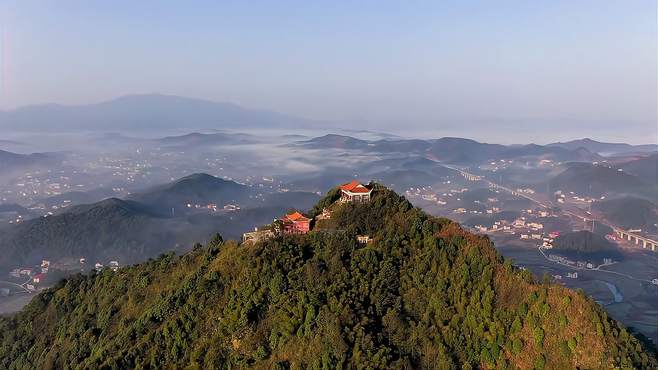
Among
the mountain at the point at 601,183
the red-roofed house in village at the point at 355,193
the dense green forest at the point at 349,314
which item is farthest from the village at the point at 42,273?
the mountain at the point at 601,183

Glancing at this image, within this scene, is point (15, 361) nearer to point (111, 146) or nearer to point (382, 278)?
point (382, 278)

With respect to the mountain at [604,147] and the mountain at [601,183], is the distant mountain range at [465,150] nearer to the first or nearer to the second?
the mountain at [604,147]

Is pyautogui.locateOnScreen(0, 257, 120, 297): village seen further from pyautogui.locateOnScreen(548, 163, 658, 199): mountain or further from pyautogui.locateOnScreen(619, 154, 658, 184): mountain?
pyautogui.locateOnScreen(619, 154, 658, 184): mountain

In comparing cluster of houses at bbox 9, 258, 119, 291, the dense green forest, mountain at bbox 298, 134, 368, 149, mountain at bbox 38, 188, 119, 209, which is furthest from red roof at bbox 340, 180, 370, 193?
mountain at bbox 298, 134, 368, 149

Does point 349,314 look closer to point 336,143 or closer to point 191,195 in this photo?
point 191,195

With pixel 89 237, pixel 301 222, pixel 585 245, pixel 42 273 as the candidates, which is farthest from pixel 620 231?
pixel 42 273

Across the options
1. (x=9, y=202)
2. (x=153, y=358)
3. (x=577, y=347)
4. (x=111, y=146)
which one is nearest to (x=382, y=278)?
(x=577, y=347)
